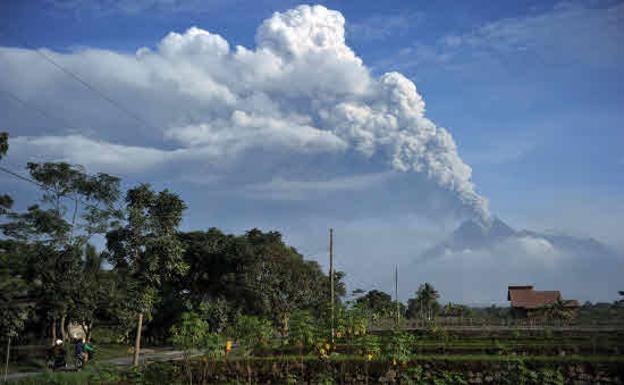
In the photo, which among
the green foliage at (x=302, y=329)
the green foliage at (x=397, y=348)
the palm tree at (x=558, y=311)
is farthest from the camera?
the palm tree at (x=558, y=311)

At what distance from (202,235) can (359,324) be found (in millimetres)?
29017

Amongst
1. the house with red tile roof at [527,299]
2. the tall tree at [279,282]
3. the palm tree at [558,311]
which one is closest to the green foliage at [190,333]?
the tall tree at [279,282]

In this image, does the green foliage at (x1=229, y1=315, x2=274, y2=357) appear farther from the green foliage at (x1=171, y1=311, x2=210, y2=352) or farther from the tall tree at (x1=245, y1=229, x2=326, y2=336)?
the tall tree at (x1=245, y1=229, x2=326, y2=336)

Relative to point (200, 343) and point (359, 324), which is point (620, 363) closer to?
point (359, 324)

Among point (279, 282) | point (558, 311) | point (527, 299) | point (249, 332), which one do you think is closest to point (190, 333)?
point (249, 332)

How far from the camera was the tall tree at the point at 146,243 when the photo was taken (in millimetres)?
23219

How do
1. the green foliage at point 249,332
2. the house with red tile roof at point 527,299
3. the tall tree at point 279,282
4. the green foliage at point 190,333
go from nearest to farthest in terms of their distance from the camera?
the green foliage at point 190,333
the green foliage at point 249,332
the tall tree at point 279,282
the house with red tile roof at point 527,299

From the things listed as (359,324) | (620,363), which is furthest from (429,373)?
(620,363)

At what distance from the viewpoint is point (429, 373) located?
62.7 ft

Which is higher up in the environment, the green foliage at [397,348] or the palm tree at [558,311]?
the palm tree at [558,311]

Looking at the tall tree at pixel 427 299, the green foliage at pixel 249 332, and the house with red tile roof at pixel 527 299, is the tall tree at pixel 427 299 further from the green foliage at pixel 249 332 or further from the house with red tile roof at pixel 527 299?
the green foliage at pixel 249 332

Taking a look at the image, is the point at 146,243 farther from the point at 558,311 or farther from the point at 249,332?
the point at 558,311

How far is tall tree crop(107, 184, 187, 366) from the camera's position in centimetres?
2322

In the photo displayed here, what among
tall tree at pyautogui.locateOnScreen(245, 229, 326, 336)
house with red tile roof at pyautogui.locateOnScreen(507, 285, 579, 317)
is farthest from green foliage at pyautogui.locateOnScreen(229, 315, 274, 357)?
house with red tile roof at pyautogui.locateOnScreen(507, 285, 579, 317)
